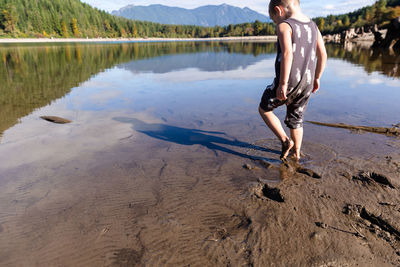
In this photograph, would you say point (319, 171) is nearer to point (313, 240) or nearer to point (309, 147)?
point (309, 147)

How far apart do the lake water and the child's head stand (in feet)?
6.95

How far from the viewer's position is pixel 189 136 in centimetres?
483

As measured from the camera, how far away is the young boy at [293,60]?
304cm

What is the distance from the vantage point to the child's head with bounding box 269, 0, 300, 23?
3150 mm

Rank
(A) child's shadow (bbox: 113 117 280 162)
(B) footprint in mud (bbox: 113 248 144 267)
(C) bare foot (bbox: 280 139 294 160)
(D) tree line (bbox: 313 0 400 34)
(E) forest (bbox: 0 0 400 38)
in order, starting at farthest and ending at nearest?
1. (E) forest (bbox: 0 0 400 38)
2. (D) tree line (bbox: 313 0 400 34)
3. (A) child's shadow (bbox: 113 117 280 162)
4. (C) bare foot (bbox: 280 139 294 160)
5. (B) footprint in mud (bbox: 113 248 144 267)

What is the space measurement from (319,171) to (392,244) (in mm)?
1351

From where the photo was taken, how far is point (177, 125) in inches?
215

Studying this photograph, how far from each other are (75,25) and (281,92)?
138705mm

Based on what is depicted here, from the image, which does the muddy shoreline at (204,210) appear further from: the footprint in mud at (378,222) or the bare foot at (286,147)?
the bare foot at (286,147)

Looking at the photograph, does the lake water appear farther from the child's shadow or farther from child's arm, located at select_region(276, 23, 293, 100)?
child's arm, located at select_region(276, 23, 293, 100)

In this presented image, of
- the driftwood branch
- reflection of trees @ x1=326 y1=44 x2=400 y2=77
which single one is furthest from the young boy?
reflection of trees @ x1=326 y1=44 x2=400 y2=77

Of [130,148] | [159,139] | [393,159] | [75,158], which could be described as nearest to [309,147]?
[393,159]

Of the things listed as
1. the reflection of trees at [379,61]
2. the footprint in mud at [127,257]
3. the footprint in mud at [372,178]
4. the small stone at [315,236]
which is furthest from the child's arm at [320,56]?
the reflection of trees at [379,61]

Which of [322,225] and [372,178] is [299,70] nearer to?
[372,178]
